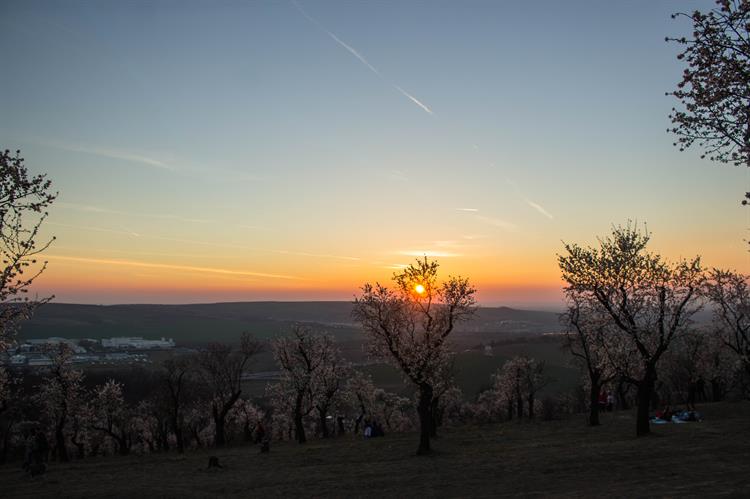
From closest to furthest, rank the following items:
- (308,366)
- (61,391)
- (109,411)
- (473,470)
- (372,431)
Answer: (473,470), (372,431), (308,366), (61,391), (109,411)

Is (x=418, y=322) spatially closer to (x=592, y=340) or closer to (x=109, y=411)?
(x=592, y=340)

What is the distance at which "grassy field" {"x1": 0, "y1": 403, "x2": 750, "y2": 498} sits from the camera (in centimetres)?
2128

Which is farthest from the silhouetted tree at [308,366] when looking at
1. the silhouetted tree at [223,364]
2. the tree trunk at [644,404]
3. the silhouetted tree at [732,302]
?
the silhouetted tree at [732,302]

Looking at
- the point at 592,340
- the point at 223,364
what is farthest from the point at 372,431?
the point at 223,364

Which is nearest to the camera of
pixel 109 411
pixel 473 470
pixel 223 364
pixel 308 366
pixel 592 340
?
pixel 473 470

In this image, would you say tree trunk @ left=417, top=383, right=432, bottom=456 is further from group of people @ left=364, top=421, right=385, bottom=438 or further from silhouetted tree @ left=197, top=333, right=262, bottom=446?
silhouetted tree @ left=197, top=333, right=262, bottom=446

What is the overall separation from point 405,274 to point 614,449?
56.7 feet

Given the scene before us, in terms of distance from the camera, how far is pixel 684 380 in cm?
7150

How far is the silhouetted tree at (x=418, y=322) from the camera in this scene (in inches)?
1331

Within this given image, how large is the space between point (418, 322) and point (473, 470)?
1206 centimetres

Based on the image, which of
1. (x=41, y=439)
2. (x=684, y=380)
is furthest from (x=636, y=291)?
(x=684, y=380)

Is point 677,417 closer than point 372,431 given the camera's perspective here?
Yes

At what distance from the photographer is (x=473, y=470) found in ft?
87.6

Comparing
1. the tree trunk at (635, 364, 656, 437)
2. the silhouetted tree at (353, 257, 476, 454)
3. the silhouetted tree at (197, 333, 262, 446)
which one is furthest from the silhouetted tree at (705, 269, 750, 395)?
the silhouetted tree at (197, 333, 262, 446)
